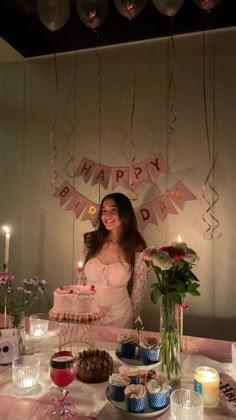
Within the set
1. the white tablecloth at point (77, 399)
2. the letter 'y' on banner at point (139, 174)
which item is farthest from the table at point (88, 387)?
the letter 'y' on banner at point (139, 174)

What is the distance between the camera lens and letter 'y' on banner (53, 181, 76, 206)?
9.28 ft

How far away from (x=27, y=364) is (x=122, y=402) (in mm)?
404

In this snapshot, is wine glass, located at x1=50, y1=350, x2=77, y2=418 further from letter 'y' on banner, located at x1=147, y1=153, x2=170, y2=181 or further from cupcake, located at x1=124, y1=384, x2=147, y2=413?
letter 'y' on banner, located at x1=147, y1=153, x2=170, y2=181

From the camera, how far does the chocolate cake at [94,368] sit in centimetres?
131

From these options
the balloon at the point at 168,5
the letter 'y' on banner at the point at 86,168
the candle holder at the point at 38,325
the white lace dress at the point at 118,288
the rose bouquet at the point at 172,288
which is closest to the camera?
the rose bouquet at the point at 172,288

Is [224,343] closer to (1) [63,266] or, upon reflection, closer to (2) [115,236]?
(2) [115,236]

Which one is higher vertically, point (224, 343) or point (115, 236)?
point (115, 236)

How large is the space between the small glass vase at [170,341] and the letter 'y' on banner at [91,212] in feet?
4.94

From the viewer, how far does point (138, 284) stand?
2475 mm

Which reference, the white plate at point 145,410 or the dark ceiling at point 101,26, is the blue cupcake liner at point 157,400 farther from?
the dark ceiling at point 101,26

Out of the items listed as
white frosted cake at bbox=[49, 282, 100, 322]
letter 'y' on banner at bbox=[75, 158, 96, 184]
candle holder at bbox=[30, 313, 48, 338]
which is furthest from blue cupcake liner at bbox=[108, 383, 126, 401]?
letter 'y' on banner at bbox=[75, 158, 96, 184]

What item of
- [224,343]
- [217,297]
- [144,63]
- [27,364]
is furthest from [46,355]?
[144,63]

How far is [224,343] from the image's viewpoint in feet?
5.58

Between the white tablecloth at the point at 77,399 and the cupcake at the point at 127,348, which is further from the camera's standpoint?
the cupcake at the point at 127,348
